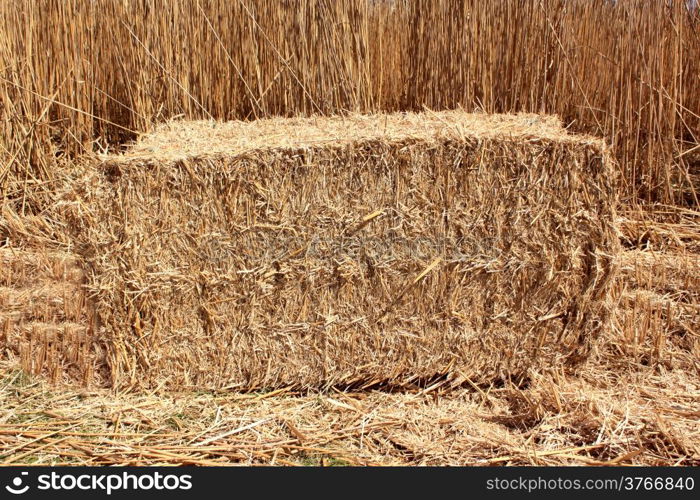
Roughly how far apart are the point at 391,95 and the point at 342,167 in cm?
115

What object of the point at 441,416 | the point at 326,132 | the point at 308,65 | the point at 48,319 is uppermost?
the point at 308,65

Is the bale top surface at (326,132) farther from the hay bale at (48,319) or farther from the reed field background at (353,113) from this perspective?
the hay bale at (48,319)

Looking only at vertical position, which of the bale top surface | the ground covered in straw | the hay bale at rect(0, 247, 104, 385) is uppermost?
the bale top surface

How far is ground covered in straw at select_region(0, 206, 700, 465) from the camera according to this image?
1.84m

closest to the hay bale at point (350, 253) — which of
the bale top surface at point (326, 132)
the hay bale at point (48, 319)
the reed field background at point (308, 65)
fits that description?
the bale top surface at point (326, 132)

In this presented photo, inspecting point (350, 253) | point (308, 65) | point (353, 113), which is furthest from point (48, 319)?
point (308, 65)

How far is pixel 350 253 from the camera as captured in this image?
2.07 meters

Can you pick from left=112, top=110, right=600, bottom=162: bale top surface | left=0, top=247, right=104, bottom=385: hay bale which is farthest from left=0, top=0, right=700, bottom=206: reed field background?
left=0, top=247, right=104, bottom=385: hay bale

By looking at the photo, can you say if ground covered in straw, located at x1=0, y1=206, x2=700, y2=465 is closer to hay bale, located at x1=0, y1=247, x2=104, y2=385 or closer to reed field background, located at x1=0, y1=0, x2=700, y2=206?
hay bale, located at x1=0, y1=247, x2=104, y2=385

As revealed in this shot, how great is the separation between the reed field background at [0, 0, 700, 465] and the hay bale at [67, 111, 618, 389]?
0.10 metres

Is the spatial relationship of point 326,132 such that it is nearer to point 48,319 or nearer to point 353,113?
point 353,113

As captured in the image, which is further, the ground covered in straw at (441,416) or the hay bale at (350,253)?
the hay bale at (350,253)

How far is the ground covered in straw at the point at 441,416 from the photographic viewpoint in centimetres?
184

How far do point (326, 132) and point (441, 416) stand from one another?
3.17ft
